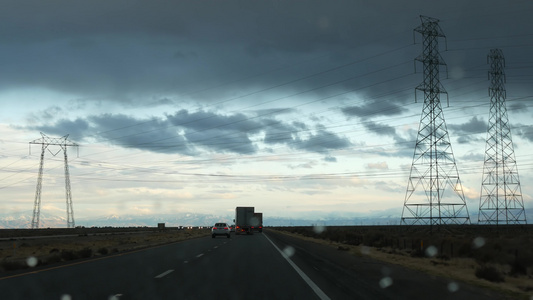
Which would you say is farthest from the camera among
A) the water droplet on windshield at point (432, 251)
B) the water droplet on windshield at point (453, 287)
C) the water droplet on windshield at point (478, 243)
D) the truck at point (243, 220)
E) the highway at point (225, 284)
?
the truck at point (243, 220)

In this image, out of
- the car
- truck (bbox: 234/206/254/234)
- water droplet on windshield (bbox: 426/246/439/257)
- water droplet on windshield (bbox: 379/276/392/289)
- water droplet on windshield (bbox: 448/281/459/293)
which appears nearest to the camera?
water droplet on windshield (bbox: 448/281/459/293)

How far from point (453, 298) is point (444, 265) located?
38.0ft

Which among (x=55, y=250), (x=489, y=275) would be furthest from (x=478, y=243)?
(x=55, y=250)

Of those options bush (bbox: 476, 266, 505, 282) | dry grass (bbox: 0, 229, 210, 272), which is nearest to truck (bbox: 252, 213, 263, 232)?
dry grass (bbox: 0, 229, 210, 272)

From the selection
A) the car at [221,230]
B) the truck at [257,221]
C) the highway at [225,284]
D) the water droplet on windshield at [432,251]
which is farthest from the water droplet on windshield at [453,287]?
the truck at [257,221]

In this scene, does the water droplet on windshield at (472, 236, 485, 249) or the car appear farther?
the car

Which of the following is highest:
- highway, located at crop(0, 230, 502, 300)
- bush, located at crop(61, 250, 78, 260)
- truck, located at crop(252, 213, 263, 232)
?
highway, located at crop(0, 230, 502, 300)

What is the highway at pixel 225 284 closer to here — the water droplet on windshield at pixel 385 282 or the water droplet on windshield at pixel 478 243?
the water droplet on windshield at pixel 385 282

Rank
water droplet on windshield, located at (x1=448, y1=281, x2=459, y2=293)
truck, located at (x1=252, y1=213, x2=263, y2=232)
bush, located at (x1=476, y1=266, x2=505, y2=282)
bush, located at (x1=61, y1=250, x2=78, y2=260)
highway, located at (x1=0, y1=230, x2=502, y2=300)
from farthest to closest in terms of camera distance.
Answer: truck, located at (x1=252, y1=213, x2=263, y2=232)
bush, located at (x1=61, y1=250, x2=78, y2=260)
bush, located at (x1=476, y1=266, x2=505, y2=282)
water droplet on windshield, located at (x1=448, y1=281, x2=459, y2=293)
highway, located at (x1=0, y1=230, x2=502, y2=300)

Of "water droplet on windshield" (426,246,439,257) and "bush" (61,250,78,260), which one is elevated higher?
"bush" (61,250,78,260)

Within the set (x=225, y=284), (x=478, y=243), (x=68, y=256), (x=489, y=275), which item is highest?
(x=225, y=284)

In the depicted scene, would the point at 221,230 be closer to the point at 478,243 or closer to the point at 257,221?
the point at 257,221


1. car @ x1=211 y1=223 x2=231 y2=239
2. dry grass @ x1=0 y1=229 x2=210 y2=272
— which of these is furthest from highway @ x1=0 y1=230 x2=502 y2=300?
car @ x1=211 y1=223 x2=231 y2=239

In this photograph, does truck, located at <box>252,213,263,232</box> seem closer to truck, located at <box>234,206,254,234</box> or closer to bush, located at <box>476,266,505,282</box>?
truck, located at <box>234,206,254,234</box>
